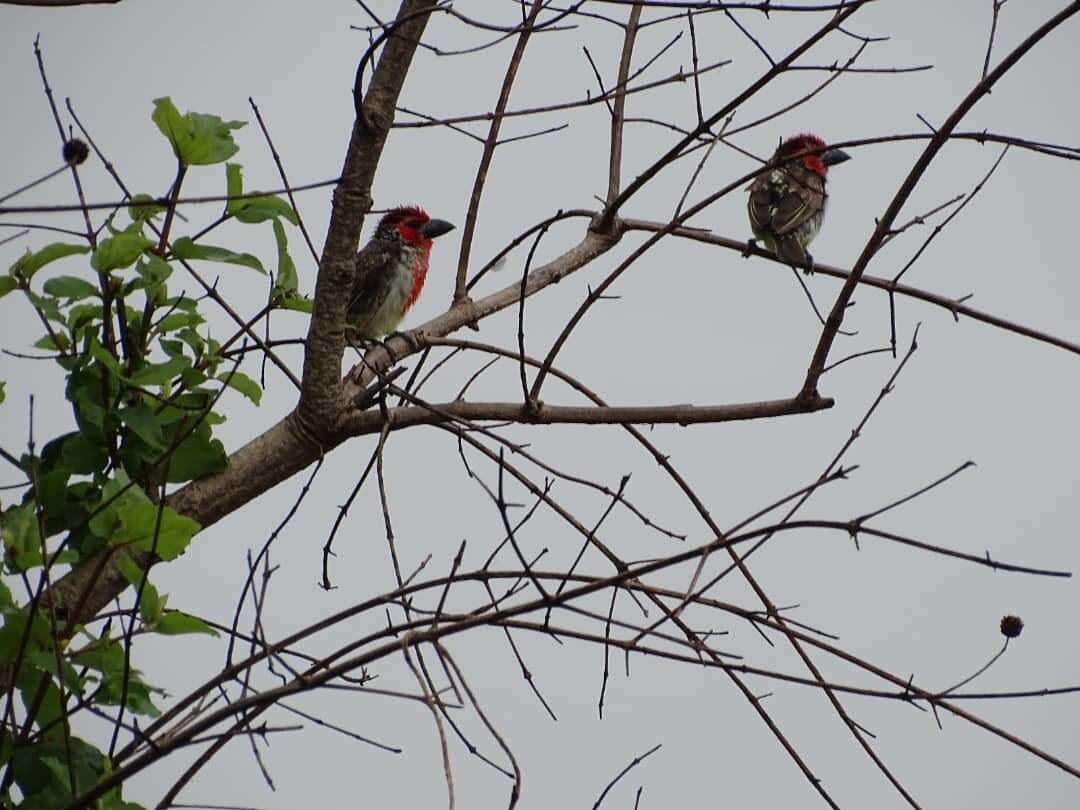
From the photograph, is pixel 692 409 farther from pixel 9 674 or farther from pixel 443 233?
pixel 443 233

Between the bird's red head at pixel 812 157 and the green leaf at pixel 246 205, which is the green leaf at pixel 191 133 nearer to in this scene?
the green leaf at pixel 246 205

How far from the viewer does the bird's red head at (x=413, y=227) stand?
6426 millimetres

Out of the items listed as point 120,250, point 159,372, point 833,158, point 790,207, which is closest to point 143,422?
point 159,372

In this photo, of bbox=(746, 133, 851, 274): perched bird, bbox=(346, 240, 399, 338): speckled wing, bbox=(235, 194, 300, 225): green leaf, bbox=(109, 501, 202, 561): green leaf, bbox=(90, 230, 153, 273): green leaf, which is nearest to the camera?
bbox=(109, 501, 202, 561): green leaf

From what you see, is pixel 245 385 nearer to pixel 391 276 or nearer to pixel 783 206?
pixel 391 276

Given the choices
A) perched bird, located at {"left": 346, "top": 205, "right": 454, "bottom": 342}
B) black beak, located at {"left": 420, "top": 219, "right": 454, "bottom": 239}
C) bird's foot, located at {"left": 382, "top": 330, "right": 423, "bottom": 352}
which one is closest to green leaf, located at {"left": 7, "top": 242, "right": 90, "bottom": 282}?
bird's foot, located at {"left": 382, "top": 330, "right": 423, "bottom": 352}

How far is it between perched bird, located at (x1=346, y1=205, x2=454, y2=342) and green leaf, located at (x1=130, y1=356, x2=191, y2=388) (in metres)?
3.27

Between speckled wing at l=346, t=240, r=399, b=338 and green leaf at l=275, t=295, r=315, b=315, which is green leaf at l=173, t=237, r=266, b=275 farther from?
speckled wing at l=346, t=240, r=399, b=338

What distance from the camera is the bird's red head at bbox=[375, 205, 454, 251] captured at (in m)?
6.43

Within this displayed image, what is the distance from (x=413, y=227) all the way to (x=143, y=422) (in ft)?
13.5

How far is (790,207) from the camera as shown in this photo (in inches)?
226

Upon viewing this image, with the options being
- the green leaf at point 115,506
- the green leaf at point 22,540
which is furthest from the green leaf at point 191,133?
the green leaf at point 22,540

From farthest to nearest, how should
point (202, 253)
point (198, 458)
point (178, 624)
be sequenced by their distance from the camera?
point (198, 458) → point (202, 253) → point (178, 624)

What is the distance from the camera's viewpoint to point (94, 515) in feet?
7.20
